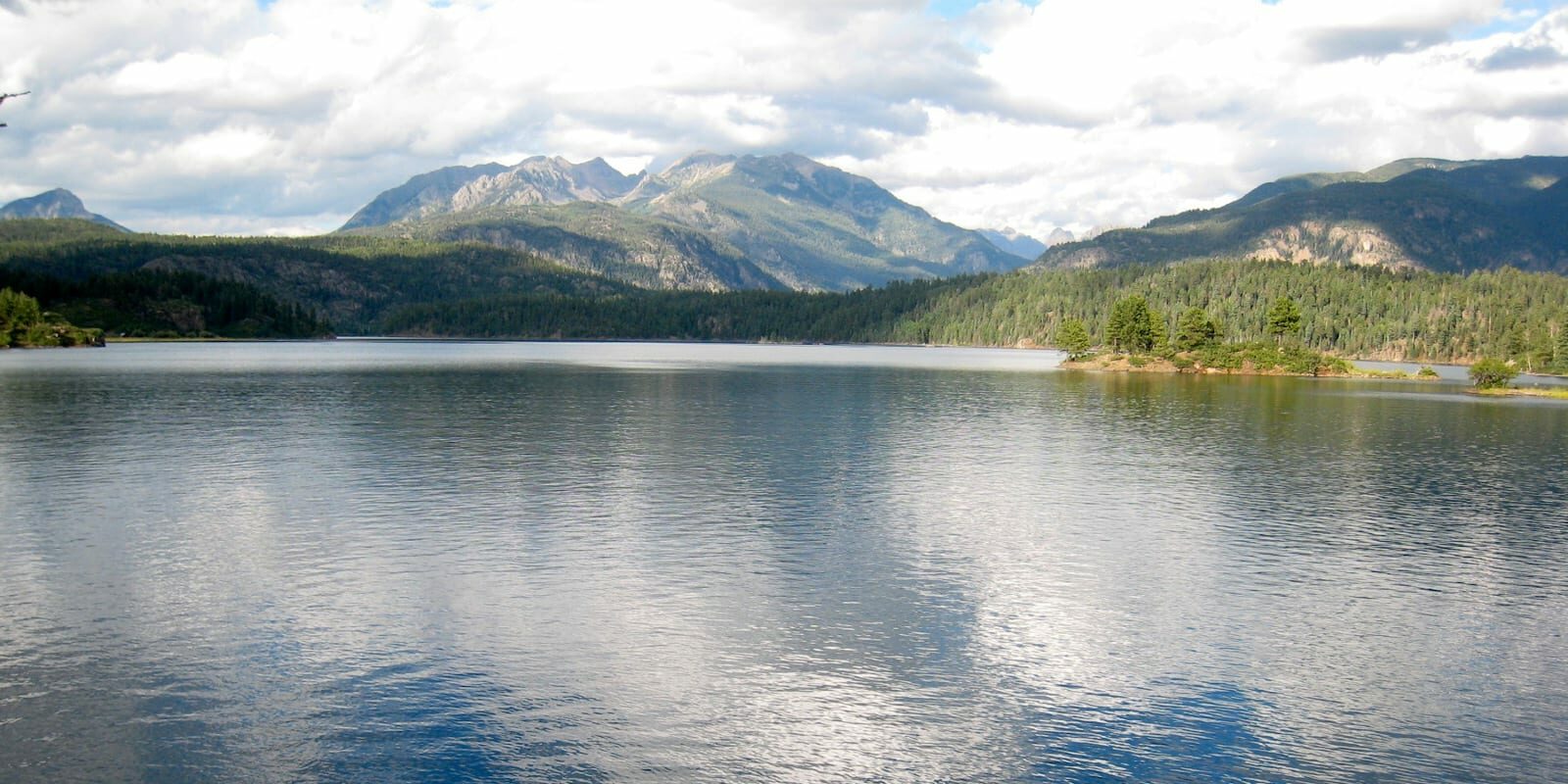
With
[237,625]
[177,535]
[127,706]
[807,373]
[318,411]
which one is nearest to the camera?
[127,706]

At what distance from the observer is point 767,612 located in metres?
31.8

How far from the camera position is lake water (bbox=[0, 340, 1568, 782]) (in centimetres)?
2255

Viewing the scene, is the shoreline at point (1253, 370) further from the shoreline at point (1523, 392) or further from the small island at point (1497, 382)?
the shoreline at point (1523, 392)

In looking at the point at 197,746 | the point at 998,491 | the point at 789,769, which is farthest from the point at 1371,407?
the point at 197,746

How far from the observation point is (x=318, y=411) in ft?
289

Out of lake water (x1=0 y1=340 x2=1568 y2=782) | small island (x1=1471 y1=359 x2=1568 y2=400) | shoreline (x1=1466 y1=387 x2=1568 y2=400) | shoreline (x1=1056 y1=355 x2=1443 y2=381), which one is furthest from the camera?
shoreline (x1=1056 y1=355 x2=1443 y2=381)

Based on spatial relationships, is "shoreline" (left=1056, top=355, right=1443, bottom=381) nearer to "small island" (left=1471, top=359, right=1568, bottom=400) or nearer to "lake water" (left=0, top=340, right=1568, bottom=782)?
"small island" (left=1471, top=359, right=1568, bottom=400)

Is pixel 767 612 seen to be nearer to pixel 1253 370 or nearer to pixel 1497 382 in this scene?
pixel 1497 382

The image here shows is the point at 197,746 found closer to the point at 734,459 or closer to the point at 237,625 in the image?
the point at 237,625

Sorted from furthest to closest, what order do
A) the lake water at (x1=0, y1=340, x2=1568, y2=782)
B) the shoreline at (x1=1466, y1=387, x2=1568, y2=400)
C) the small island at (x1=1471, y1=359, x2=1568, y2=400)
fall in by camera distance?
the small island at (x1=1471, y1=359, x2=1568, y2=400)
the shoreline at (x1=1466, y1=387, x2=1568, y2=400)
the lake water at (x1=0, y1=340, x2=1568, y2=782)

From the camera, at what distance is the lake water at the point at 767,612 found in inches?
888

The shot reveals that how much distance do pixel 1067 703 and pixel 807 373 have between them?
477 ft

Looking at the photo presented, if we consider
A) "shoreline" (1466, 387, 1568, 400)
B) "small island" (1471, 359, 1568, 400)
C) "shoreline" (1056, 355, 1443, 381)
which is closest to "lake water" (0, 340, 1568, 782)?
"shoreline" (1466, 387, 1568, 400)

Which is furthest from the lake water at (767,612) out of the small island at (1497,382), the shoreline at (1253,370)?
the shoreline at (1253,370)
